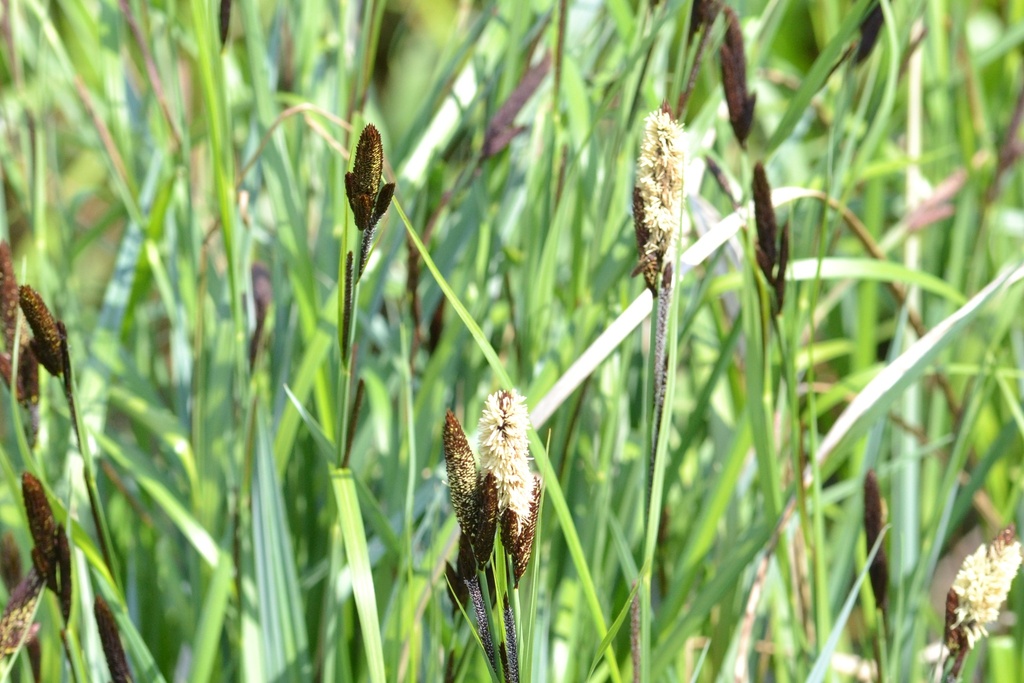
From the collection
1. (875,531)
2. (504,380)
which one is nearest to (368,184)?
(504,380)

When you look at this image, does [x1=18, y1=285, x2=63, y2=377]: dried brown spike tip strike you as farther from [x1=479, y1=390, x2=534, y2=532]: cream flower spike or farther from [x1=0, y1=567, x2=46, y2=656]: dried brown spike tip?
[x1=479, y1=390, x2=534, y2=532]: cream flower spike

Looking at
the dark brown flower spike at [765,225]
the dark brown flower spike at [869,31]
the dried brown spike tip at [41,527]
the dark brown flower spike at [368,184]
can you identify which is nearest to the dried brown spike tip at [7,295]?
the dried brown spike tip at [41,527]

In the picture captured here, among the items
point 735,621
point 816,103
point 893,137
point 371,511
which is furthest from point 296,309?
point 893,137

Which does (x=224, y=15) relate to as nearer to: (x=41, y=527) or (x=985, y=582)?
(x=41, y=527)

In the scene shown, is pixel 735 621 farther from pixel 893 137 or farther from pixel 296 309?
pixel 893 137

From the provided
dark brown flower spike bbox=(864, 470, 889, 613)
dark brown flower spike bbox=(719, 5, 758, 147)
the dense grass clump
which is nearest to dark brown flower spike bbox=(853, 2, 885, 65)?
the dense grass clump

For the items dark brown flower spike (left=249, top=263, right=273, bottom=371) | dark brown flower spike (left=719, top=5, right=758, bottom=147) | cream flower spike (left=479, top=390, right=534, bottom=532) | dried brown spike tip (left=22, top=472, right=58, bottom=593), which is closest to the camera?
cream flower spike (left=479, top=390, right=534, bottom=532)
